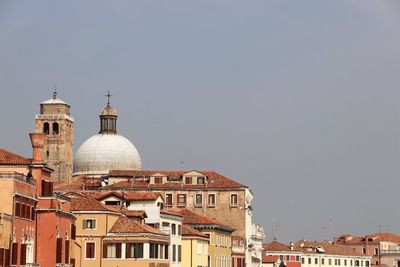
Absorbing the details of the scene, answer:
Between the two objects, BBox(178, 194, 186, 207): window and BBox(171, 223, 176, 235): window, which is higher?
BBox(178, 194, 186, 207): window

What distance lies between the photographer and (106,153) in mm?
112562

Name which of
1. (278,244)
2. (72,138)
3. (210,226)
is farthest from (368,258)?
(210,226)

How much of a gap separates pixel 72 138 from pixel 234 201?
41.8m

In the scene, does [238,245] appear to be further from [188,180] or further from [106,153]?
[106,153]

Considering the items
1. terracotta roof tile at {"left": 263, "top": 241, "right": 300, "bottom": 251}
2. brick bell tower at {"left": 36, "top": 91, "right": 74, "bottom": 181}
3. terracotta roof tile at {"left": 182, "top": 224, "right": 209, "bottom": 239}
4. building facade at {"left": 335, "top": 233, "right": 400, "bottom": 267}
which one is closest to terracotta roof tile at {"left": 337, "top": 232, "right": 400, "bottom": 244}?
building facade at {"left": 335, "top": 233, "right": 400, "bottom": 267}

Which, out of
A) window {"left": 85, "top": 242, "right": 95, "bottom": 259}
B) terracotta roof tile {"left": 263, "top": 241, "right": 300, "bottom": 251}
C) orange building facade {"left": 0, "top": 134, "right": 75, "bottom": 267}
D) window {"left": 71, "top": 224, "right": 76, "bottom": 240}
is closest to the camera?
orange building facade {"left": 0, "top": 134, "right": 75, "bottom": 267}

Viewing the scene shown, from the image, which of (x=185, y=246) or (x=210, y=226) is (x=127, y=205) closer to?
(x=185, y=246)

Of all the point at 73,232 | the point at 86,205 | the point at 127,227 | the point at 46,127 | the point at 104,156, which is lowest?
the point at 73,232

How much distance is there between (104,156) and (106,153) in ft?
1.28

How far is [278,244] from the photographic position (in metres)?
151

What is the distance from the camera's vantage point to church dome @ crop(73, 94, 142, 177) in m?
112

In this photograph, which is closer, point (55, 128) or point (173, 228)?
point (173, 228)

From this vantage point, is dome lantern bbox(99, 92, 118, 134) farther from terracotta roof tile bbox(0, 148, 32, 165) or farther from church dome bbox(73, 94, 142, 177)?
terracotta roof tile bbox(0, 148, 32, 165)

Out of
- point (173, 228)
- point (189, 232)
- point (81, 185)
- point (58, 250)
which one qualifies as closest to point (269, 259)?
point (81, 185)
